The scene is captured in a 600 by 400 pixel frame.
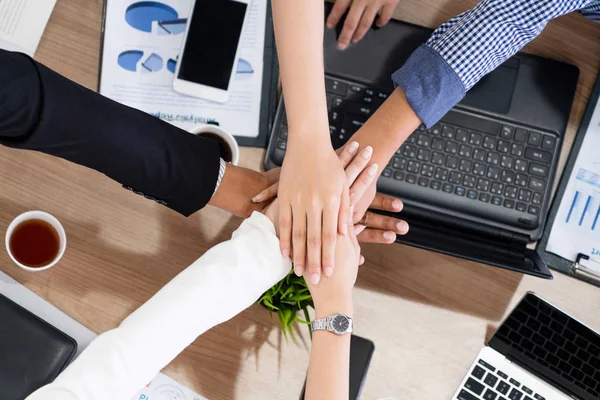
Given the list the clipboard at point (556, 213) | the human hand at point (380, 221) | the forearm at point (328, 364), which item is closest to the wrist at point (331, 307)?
the forearm at point (328, 364)

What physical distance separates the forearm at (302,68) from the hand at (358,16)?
0.19 feet

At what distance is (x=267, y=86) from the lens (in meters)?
0.95

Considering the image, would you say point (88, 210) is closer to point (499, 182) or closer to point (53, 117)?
point (53, 117)

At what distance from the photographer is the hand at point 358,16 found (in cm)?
92

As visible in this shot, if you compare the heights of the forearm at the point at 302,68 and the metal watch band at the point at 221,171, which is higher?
the forearm at the point at 302,68

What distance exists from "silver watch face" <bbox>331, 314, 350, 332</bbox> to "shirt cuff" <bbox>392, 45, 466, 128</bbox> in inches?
12.6

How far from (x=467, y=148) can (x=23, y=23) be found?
2.37 feet

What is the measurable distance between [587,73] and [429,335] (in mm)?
491

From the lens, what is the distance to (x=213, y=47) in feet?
3.09

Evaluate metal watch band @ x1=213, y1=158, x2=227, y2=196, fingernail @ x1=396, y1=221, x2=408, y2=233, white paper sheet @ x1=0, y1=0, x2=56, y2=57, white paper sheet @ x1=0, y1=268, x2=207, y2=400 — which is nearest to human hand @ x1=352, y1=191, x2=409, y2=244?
fingernail @ x1=396, y1=221, x2=408, y2=233

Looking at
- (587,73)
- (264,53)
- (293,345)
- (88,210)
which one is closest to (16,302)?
(88,210)

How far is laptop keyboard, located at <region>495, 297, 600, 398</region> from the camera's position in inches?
35.6

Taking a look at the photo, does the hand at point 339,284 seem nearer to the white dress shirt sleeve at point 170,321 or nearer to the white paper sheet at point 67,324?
the white dress shirt sleeve at point 170,321

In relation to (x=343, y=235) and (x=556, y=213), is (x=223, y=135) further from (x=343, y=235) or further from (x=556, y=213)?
(x=556, y=213)
